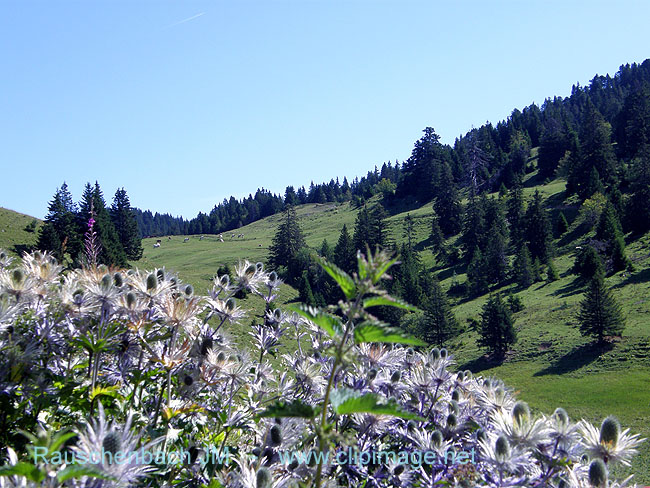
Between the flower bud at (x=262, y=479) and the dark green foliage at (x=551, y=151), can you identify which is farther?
the dark green foliage at (x=551, y=151)

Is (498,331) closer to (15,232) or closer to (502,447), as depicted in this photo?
(502,447)

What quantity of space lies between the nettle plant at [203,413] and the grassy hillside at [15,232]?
52.4 m

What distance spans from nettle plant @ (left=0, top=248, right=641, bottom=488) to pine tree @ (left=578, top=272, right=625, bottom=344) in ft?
118

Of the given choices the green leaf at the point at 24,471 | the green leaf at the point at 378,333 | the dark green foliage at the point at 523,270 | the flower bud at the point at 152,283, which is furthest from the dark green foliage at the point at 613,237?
the green leaf at the point at 24,471

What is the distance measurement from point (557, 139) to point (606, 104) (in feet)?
161

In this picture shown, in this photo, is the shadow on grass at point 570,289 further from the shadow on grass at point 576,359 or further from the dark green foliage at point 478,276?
the shadow on grass at point 576,359

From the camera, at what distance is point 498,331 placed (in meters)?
38.1

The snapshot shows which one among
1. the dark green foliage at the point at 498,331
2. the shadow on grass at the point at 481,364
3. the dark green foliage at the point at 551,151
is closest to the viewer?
the shadow on grass at the point at 481,364

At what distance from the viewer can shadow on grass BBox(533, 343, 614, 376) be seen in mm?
32812

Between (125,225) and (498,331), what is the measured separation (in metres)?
53.8

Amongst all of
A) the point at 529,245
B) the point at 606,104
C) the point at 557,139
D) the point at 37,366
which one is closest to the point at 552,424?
the point at 37,366

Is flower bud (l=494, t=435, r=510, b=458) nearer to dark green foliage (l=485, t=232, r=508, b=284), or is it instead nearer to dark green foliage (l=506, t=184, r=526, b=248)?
dark green foliage (l=485, t=232, r=508, b=284)

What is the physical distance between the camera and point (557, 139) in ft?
313

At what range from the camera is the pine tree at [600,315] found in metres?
33.8
